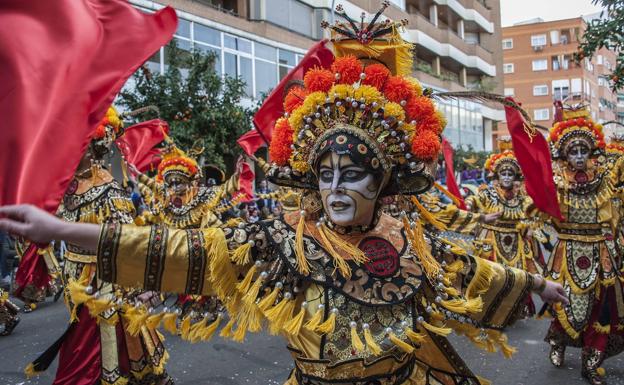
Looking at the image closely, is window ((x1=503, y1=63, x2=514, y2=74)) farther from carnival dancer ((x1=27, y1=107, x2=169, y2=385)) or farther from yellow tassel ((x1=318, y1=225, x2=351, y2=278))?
yellow tassel ((x1=318, y1=225, x2=351, y2=278))

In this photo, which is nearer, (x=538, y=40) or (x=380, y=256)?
(x=380, y=256)

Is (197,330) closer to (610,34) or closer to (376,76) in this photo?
(376,76)

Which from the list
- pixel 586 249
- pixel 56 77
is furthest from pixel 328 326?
pixel 586 249

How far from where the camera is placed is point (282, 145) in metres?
2.89

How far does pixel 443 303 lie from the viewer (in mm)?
2746

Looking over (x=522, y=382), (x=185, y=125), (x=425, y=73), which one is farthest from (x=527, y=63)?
(x=522, y=382)

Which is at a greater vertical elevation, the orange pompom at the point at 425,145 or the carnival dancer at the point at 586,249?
the orange pompom at the point at 425,145

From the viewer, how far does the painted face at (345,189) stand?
2635 mm

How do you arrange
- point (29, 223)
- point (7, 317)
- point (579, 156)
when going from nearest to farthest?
1. point (29, 223)
2. point (579, 156)
3. point (7, 317)

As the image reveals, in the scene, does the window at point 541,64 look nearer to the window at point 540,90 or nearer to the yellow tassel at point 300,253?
the window at point 540,90

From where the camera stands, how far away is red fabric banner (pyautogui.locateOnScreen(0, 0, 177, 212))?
2.05 m

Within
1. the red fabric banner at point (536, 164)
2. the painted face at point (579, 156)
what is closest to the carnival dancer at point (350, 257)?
the red fabric banner at point (536, 164)

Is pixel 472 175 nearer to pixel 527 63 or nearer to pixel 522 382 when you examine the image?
pixel 522 382

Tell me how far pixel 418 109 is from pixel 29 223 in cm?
173
